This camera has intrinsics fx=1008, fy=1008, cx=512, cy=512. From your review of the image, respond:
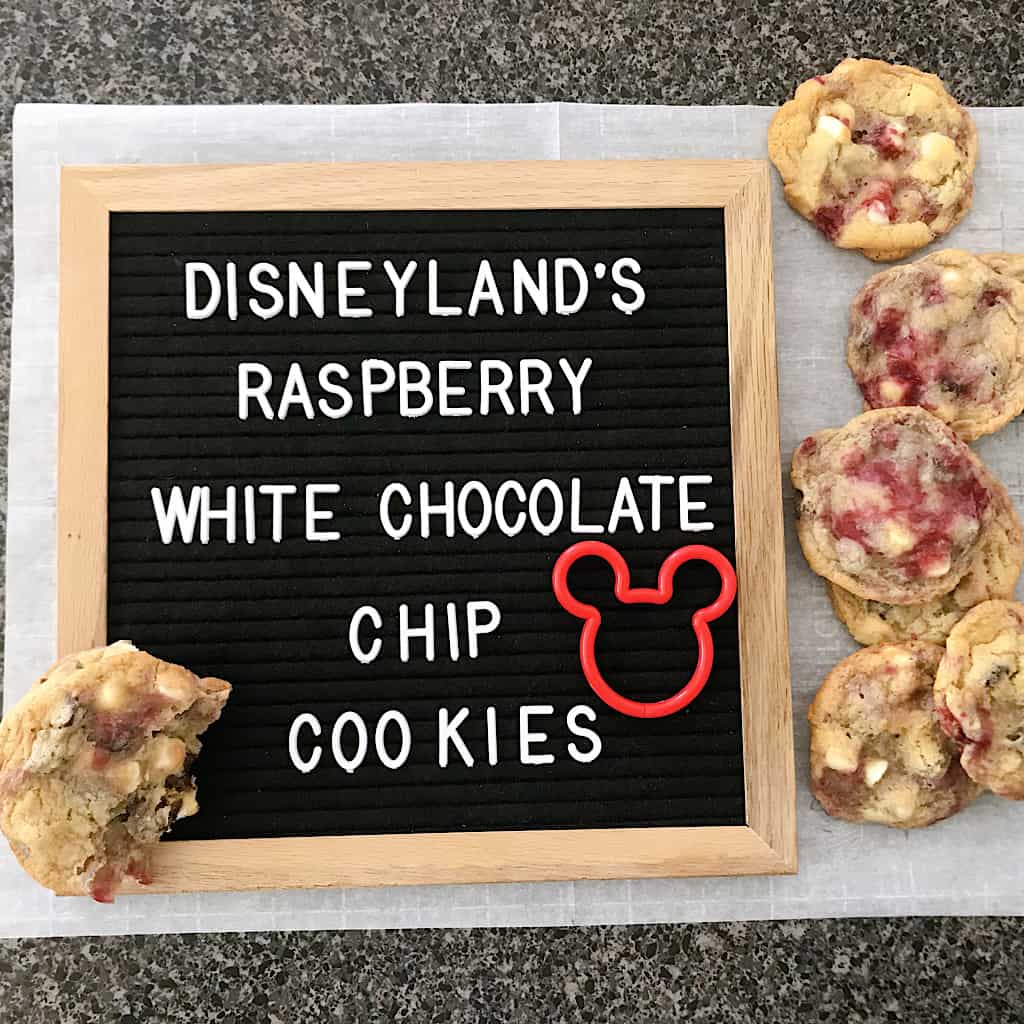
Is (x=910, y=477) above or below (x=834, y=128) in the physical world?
below

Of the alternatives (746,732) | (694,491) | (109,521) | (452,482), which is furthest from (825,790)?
(109,521)

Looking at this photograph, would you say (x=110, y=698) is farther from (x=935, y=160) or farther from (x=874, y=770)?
(x=935, y=160)

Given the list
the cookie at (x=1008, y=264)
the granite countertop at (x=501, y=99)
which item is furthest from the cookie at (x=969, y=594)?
the granite countertop at (x=501, y=99)

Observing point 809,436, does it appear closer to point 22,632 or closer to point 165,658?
point 165,658

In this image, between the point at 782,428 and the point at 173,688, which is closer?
the point at 173,688

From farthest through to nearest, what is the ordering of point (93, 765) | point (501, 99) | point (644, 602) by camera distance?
point (501, 99)
point (644, 602)
point (93, 765)

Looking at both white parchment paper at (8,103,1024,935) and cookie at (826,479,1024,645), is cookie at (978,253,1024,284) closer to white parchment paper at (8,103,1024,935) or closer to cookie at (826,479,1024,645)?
white parchment paper at (8,103,1024,935)

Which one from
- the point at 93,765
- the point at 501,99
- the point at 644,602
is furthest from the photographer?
the point at 501,99

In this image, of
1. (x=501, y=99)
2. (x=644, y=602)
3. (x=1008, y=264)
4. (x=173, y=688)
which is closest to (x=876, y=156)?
(x=1008, y=264)
